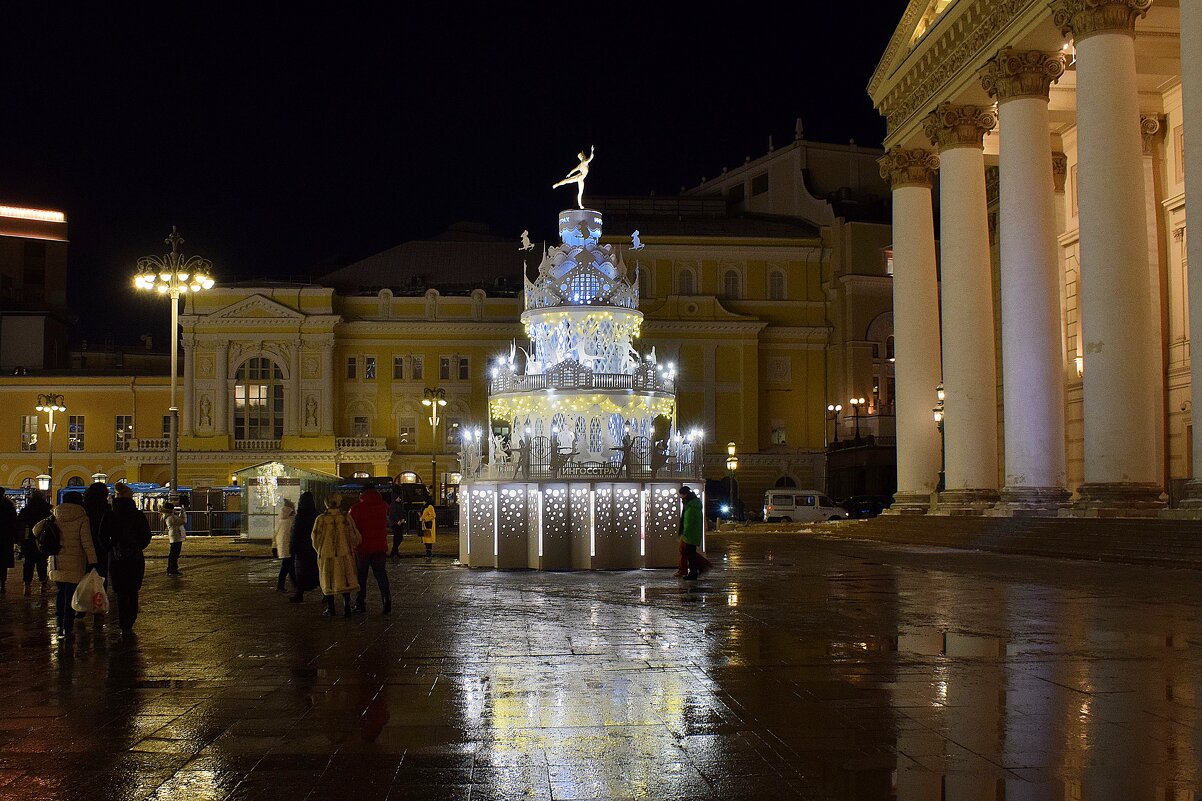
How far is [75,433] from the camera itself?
7688cm

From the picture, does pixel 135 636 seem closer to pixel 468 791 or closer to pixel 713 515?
pixel 468 791

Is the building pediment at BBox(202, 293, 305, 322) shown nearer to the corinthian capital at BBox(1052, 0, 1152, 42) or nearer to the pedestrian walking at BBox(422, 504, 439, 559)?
the pedestrian walking at BBox(422, 504, 439, 559)

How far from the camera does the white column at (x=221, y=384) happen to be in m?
72.4

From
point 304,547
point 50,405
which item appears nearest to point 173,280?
point 304,547

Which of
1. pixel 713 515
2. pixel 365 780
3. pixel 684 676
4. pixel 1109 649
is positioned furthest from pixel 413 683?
pixel 713 515

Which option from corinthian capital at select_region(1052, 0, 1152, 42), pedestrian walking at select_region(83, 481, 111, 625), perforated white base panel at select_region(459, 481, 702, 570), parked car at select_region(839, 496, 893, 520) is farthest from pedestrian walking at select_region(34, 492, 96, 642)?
parked car at select_region(839, 496, 893, 520)

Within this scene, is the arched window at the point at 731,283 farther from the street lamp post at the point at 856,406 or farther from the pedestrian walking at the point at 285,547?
the pedestrian walking at the point at 285,547

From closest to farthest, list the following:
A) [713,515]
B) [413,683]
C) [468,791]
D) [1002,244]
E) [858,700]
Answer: [468,791] → [858,700] → [413,683] → [1002,244] → [713,515]

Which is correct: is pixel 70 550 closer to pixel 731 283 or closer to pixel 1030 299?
pixel 1030 299

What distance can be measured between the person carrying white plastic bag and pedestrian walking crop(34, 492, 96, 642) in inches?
12.7

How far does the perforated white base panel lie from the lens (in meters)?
24.0

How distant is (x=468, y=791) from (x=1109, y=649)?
7052mm

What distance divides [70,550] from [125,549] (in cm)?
56

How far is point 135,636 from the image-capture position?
1339 cm
